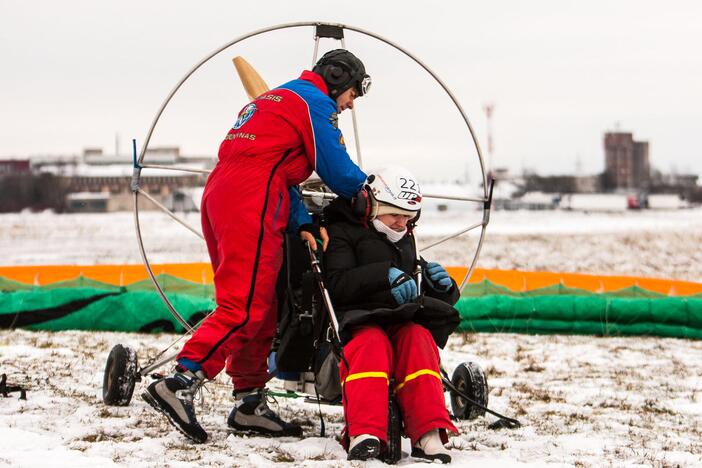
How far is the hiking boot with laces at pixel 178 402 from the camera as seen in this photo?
4.14 metres

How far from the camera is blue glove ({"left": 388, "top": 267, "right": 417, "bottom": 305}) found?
4.10 metres

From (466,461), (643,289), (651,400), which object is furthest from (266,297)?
(643,289)

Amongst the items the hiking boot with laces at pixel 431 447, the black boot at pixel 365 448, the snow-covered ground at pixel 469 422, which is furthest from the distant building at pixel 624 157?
the black boot at pixel 365 448

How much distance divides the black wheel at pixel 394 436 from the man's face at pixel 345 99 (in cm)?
148

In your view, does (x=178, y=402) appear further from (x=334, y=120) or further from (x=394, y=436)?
(x=334, y=120)

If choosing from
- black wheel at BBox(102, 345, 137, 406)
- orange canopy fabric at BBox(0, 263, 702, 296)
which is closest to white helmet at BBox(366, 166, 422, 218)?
black wheel at BBox(102, 345, 137, 406)

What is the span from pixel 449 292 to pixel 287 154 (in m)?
0.94

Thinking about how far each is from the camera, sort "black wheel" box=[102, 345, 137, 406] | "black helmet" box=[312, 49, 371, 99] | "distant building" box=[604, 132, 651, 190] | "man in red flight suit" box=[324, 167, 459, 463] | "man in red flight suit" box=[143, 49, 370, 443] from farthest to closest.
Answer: "distant building" box=[604, 132, 651, 190], "black wheel" box=[102, 345, 137, 406], "black helmet" box=[312, 49, 371, 99], "man in red flight suit" box=[143, 49, 370, 443], "man in red flight suit" box=[324, 167, 459, 463]

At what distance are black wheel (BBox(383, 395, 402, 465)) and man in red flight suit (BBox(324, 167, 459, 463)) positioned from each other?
0.13ft

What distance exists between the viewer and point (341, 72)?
4.66 metres

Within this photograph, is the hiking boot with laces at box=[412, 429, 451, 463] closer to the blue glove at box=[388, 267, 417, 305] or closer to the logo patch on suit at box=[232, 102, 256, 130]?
the blue glove at box=[388, 267, 417, 305]

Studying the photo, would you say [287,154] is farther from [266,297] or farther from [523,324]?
[523,324]

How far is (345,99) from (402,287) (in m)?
1.08

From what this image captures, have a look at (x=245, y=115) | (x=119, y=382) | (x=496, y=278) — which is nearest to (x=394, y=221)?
(x=245, y=115)
